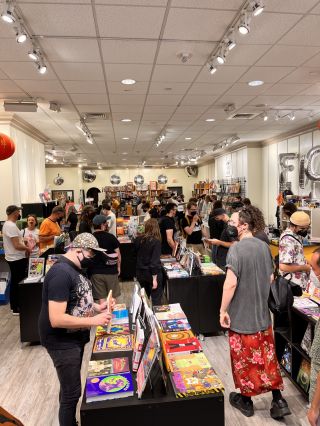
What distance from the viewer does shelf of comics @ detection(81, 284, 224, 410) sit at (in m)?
1.78

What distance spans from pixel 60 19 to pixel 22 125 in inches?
195

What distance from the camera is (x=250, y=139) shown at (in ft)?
36.5

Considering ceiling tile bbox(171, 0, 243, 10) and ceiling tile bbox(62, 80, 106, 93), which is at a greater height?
ceiling tile bbox(62, 80, 106, 93)

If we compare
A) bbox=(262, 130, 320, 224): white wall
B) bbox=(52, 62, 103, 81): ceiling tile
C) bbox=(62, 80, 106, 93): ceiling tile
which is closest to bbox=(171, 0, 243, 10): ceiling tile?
bbox=(52, 62, 103, 81): ceiling tile

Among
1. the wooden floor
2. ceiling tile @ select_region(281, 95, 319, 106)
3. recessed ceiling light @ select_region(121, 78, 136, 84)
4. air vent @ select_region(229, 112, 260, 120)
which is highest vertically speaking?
air vent @ select_region(229, 112, 260, 120)

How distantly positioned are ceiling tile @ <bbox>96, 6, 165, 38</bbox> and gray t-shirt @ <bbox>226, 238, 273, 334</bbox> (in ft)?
6.88

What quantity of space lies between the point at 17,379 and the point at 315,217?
615 centimetres

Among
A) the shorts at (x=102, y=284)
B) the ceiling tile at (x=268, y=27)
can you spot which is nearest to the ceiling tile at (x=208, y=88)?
the ceiling tile at (x=268, y=27)

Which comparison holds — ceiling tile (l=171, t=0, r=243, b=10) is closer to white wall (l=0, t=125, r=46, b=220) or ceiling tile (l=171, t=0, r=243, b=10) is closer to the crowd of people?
the crowd of people

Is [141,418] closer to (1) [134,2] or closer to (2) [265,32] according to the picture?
(1) [134,2]

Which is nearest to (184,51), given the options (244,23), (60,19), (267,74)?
(244,23)

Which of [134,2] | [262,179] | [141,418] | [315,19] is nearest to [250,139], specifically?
[262,179]

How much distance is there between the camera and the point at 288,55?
3.97 metres

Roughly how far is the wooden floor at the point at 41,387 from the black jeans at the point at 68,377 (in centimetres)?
77
